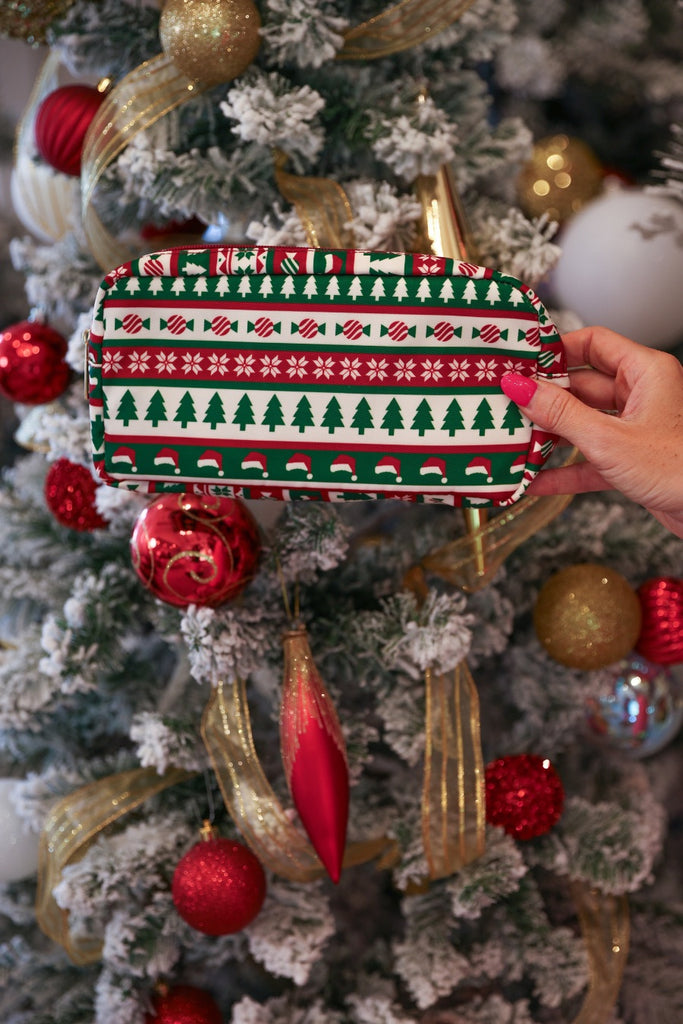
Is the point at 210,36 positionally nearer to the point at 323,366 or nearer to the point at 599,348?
the point at 323,366

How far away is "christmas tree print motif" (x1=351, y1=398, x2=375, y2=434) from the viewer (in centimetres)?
68

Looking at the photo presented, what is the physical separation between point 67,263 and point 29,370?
0.13 metres

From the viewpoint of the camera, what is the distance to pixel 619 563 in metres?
0.98

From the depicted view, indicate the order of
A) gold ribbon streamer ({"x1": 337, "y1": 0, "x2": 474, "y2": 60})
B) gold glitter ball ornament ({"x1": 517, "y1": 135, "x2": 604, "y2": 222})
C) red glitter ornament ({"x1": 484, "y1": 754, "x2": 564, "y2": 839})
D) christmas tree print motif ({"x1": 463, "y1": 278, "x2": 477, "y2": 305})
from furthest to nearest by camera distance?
1. gold glitter ball ornament ({"x1": 517, "y1": 135, "x2": 604, "y2": 222})
2. red glitter ornament ({"x1": 484, "y1": 754, "x2": 564, "y2": 839})
3. gold ribbon streamer ({"x1": 337, "y1": 0, "x2": 474, "y2": 60})
4. christmas tree print motif ({"x1": 463, "y1": 278, "x2": 477, "y2": 305})

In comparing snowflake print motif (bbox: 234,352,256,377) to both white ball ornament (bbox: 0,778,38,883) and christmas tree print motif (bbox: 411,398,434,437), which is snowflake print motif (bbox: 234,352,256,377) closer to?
christmas tree print motif (bbox: 411,398,434,437)

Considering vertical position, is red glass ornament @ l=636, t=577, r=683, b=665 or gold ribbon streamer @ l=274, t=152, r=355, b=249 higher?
gold ribbon streamer @ l=274, t=152, r=355, b=249

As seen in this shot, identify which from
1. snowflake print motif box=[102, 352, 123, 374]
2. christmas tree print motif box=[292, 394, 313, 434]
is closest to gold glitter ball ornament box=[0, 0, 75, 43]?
snowflake print motif box=[102, 352, 123, 374]

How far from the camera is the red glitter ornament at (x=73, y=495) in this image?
2.89 feet

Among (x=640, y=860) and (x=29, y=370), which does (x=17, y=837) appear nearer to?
(x=29, y=370)

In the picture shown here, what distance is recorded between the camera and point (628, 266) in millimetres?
910

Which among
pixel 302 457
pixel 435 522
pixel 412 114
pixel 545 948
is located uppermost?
pixel 412 114

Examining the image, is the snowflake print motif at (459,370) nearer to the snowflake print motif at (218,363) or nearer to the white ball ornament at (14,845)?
the snowflake print motif at (218,363)

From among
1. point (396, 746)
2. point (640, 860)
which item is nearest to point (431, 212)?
point (396, 746)

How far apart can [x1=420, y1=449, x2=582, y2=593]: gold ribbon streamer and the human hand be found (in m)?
0.07
